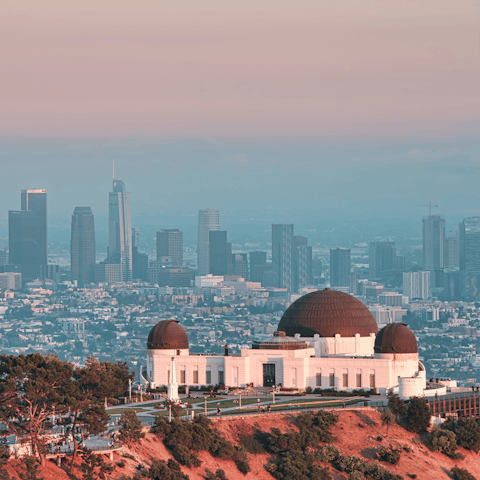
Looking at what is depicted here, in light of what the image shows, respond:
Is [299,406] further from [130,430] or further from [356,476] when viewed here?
[130,430]

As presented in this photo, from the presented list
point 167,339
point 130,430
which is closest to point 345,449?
point 130,430


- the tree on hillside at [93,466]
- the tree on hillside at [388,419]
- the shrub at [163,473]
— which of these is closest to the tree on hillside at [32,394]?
the tree on hillside at [93,466]

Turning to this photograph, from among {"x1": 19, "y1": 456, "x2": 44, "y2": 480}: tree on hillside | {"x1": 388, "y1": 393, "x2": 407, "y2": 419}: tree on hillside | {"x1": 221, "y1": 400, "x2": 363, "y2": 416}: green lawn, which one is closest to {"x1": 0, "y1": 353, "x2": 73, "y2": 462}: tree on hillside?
{"x1": 19, "y1": 456, "x2": 44, "y2": 480}: tree on hillside

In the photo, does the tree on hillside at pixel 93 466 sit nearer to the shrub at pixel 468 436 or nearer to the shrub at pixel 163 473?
the shrub at pixel 163 473

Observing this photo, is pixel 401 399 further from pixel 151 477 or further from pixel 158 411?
pixel 151 477

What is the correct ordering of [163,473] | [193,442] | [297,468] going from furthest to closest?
[297,468] → [193,442] → [163,473]

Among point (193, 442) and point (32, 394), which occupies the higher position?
point (32, 394)

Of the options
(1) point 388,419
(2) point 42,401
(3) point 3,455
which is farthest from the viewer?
(1) point 388,419
